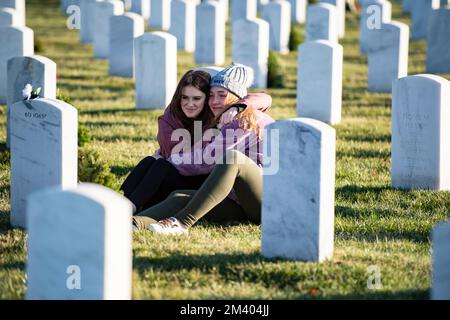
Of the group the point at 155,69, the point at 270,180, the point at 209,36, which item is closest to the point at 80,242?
the point at 270,180

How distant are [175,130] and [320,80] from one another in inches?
188

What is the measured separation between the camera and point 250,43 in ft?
49.8

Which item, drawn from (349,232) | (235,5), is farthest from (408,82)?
(235,5)

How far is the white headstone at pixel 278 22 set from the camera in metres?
19.8

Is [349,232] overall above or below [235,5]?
below

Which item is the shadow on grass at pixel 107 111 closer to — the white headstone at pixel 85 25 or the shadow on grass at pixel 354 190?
the shadow on grass at pixel 354 190

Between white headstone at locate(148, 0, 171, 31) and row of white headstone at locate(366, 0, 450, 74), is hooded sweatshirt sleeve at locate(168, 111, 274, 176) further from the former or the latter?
white headstone at locate(148, 0, 171, 31)

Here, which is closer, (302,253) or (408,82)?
(302,253)

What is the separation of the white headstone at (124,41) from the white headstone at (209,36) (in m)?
1.69

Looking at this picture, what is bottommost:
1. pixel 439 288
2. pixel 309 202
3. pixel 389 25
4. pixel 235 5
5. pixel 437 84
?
pixel 439 288

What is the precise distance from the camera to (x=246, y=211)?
775cm

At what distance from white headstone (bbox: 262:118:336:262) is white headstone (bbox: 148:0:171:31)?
632 inches

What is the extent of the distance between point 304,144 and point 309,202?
351mm

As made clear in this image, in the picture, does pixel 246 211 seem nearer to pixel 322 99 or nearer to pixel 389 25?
pixel 322 99
